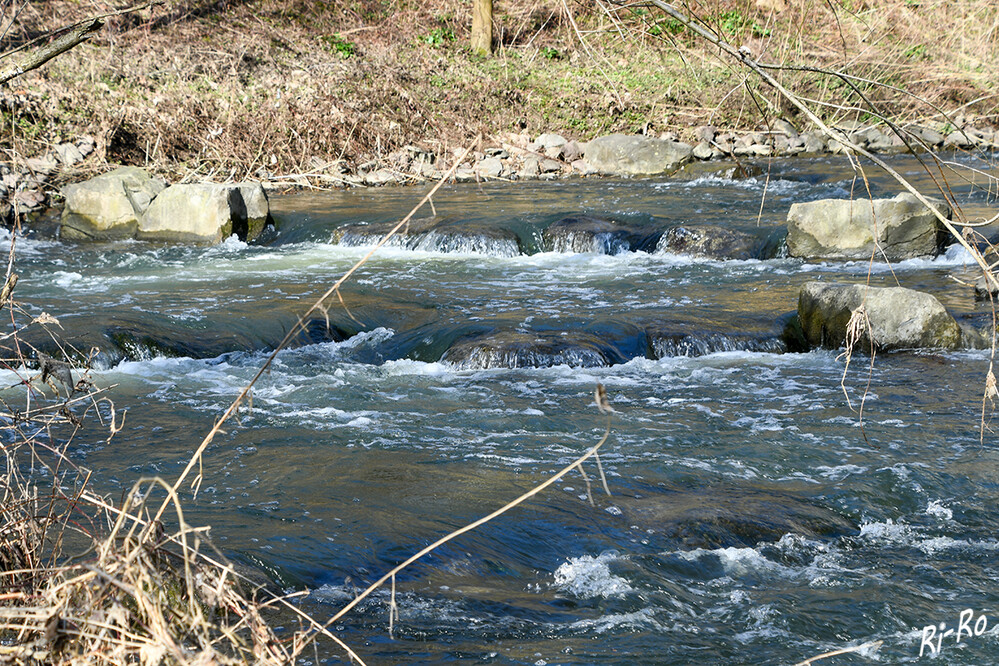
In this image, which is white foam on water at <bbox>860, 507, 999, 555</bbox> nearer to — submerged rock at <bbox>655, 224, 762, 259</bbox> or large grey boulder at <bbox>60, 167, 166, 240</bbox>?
submerged rock at <bbox>655, 224, 762, 259</bbox>

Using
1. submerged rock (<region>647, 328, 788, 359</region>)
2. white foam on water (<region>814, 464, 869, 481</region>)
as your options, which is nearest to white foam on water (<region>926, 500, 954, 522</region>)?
white foam on water (<region>814, 464, 869, 481</region>)

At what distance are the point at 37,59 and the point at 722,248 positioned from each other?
31.4 ft

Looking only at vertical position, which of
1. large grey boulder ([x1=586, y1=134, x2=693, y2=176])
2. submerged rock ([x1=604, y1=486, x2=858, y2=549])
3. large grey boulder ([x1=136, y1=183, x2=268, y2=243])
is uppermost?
large grey boulder ([x1=586, y1=134, x2=693, y2=176])

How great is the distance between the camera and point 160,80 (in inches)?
749

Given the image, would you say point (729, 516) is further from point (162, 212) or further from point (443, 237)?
point (162, 212)

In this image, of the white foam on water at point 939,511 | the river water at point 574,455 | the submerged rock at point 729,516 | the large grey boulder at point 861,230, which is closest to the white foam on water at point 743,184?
the large grey boulder at point 861,230

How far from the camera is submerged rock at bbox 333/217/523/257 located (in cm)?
1237

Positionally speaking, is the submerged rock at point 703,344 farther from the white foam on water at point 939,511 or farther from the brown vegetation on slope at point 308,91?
the brown vegetation on slope at point 308,91

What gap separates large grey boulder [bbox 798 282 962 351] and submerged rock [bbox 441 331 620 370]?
5.87ft

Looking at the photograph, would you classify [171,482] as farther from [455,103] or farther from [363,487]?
[455,103]

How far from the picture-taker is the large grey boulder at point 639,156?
57.3 ft

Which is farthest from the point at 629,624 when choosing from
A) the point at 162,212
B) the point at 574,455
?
the point at 162,212

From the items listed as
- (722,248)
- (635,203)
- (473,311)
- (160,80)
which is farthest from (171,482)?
(160,80)

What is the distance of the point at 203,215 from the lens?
13367 millimetres
